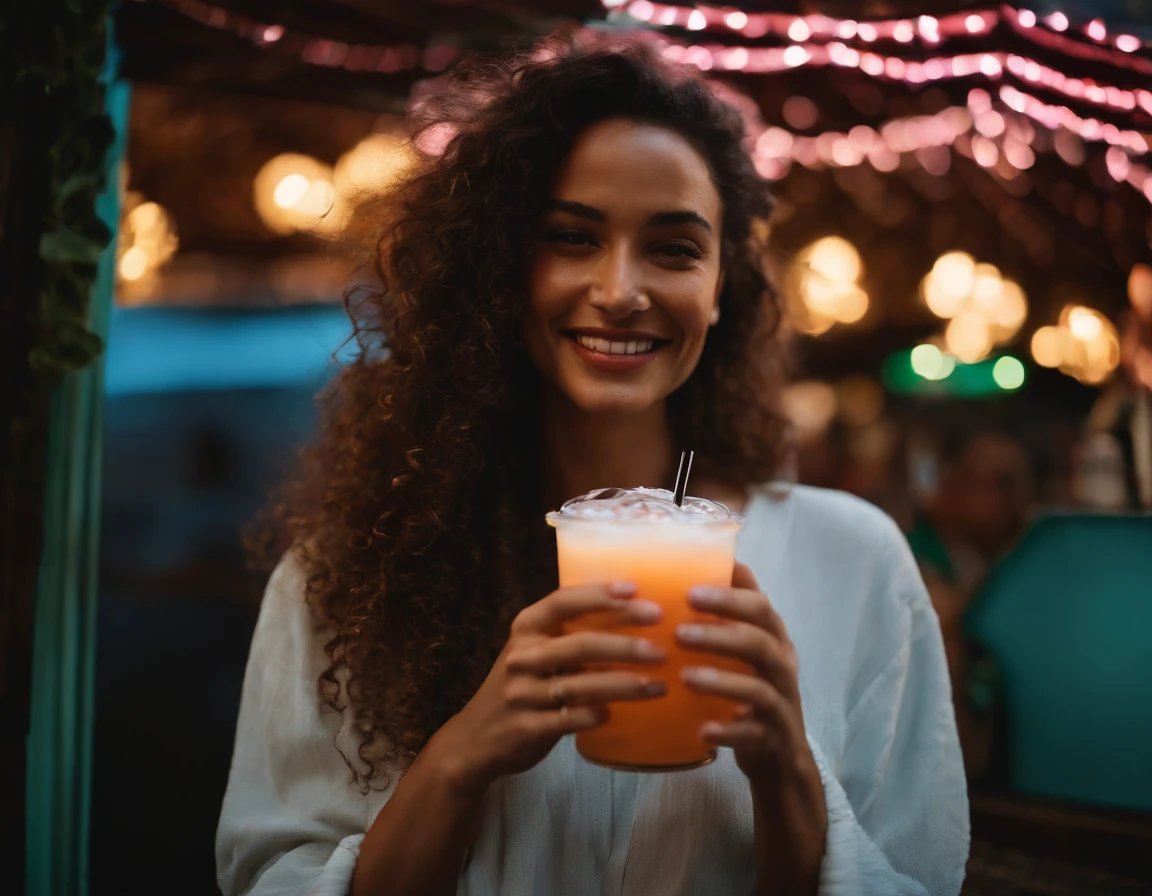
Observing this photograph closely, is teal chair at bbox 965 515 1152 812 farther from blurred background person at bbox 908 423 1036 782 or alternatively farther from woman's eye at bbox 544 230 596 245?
woman's eye at bbox 544 230 596 245

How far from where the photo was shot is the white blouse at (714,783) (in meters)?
1.56

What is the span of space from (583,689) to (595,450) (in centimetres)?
81

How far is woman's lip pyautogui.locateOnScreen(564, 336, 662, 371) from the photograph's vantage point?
1.63 metres

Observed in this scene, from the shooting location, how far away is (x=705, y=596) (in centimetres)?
115

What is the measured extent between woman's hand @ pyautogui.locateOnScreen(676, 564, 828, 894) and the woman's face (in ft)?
1.50

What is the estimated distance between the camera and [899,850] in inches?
65.1

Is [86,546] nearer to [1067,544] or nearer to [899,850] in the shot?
[899,850]

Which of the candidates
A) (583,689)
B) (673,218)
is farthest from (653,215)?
(583,689)

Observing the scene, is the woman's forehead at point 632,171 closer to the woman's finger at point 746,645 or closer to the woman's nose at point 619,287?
the woman's nose at point 619,287

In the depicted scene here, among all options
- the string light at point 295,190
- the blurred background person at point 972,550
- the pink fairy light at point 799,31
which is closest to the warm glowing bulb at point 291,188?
the string light at point 295,190

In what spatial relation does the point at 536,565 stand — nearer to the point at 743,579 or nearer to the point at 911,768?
the point at 743,579

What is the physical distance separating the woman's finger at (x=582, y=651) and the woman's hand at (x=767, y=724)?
6cm

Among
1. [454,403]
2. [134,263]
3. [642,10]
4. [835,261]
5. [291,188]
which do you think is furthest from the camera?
[835,261]

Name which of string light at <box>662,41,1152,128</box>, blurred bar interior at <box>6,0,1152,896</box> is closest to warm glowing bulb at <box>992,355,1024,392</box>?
blurred bar interior at <box>6,0,1152,896</box>
